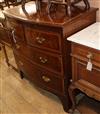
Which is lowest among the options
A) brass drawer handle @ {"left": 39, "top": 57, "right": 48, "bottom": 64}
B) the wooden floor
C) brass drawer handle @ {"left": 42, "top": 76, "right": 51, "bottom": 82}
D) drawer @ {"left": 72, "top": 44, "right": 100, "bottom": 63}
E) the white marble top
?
the wooden floor

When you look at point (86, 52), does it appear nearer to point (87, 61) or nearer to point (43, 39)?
point (87, 61)

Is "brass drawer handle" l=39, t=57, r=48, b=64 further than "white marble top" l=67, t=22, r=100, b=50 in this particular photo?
Yes

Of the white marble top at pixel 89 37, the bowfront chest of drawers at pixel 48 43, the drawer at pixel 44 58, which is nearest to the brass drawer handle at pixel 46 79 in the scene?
the bowfront chest of drawers at pixel 48 43

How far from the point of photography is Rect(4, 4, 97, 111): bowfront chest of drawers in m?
1.40

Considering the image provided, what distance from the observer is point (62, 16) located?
58.0 inches

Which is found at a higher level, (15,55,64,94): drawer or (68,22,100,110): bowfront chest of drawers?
(68,22,100,110): bowfront chest of drawers

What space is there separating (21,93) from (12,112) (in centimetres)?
29

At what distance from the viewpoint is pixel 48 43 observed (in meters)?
1.50

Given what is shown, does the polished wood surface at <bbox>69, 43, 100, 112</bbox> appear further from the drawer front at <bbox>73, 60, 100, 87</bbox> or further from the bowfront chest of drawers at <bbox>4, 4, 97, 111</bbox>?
the bowfront chest of drawers at <bbox>4, 4, 97, 111</bbox>

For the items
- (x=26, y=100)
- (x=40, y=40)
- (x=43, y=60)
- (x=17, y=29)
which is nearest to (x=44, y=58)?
(x=43, y=60)

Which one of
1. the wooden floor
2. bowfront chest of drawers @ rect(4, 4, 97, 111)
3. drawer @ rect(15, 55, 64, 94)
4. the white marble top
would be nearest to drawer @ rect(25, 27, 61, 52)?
bowfront chest of drawers @ rect(4, 4, 97, 111)

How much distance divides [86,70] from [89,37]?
246 mm

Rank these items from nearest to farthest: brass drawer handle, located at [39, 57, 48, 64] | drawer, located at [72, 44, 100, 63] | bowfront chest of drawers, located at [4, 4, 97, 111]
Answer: drawer, located at [72, 44, 100, 63] < bowfront chest of drawers, located at [4, 4, 97, 111] < brass drawer handle, located at [39, 57, 48, 64]

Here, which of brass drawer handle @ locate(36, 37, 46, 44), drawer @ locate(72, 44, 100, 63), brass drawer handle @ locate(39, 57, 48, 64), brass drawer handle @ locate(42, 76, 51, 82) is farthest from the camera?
brass drawer handle @ locate(42, 76, 51, 82)
